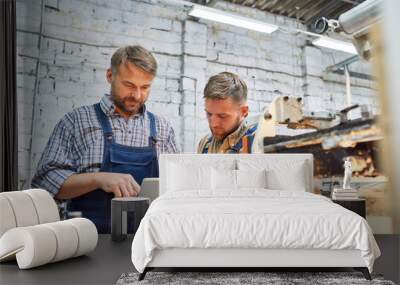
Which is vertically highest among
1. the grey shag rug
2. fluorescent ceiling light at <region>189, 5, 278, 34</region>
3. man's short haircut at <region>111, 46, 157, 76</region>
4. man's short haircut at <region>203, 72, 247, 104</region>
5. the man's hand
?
fluorescent ceiling light at <region>189, 5, 278, 34</region>

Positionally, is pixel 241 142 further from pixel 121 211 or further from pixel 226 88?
pixel 121 211

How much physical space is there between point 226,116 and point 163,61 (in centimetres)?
99

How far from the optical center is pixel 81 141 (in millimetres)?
4508

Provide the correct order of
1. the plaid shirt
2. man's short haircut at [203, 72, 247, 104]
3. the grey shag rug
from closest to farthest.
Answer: the grey shag rug
the plaid shirt
man's short haircut at [203, 72, 247, 104]

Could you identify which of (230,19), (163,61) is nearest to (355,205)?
(230,19)

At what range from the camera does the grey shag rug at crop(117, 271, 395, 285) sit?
8.50 feet

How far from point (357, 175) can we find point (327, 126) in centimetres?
64

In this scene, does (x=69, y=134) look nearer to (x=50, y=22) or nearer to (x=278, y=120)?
(x=50, y=22)

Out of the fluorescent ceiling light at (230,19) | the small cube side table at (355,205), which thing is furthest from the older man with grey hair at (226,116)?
the small cube side table at (355,205)

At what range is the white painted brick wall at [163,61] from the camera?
4.59 meters

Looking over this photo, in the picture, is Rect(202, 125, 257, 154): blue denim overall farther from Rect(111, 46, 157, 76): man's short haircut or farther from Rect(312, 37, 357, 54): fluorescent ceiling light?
Rect(312, 37, 357, 54): fluorescent ceiling light

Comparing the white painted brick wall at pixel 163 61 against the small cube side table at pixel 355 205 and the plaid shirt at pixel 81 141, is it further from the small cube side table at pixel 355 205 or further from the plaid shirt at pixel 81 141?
the small cube side table at pixel 355 205

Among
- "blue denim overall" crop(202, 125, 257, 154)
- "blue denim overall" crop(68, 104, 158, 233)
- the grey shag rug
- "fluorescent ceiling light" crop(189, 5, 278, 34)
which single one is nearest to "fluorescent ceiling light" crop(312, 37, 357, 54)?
"fluorescent ceiling light" crop(189, 5, 278, 34)

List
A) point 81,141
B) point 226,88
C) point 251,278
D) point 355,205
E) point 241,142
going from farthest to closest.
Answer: point 226,88 < point 241,142 < point 81,141 < point 355,205 < point 251,278
